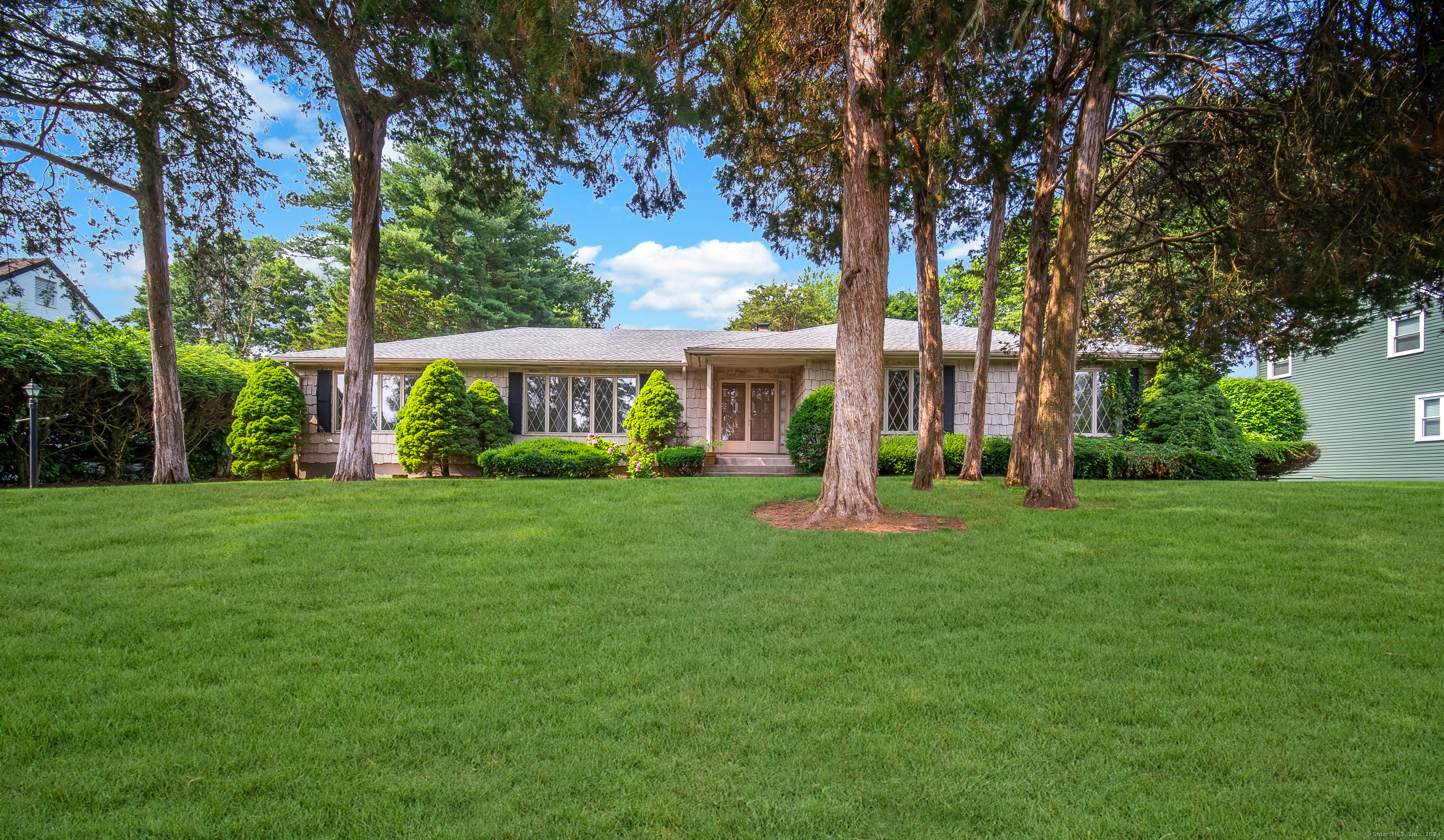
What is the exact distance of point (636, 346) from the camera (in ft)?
50.7

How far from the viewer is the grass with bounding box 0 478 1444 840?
1.96m

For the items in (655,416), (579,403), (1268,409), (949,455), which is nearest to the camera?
(949,455)

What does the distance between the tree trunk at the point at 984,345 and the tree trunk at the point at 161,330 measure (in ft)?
39.7

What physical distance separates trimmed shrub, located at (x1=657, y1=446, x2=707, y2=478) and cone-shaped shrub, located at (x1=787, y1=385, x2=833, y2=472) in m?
1.78

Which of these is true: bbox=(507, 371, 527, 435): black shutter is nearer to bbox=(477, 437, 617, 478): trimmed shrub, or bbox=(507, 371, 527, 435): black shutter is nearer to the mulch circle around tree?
bbox=(477, 437, 617, 478): trimmed shrub

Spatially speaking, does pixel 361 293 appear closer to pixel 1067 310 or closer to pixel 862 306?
pixel 862 306

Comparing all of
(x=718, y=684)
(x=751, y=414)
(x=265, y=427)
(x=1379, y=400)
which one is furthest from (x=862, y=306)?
(x=1379, y=400)

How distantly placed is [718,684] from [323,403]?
14199 mm

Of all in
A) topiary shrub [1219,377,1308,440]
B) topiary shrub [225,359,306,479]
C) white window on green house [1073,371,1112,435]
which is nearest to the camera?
topiary shrub [225,359,306,479]

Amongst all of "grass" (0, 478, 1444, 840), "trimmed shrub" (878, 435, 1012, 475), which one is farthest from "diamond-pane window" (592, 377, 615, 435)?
"grass" (0, 478, 1444, 840)

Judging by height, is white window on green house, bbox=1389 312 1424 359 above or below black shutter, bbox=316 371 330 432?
above

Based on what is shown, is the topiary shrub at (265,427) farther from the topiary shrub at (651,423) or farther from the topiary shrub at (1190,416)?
the topiary shrub at (1190,416)

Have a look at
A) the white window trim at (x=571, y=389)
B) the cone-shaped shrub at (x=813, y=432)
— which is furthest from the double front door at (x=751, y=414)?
the cone-shaped shrub at (x=813, y=432)

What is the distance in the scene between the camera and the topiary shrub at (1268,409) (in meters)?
15.5
